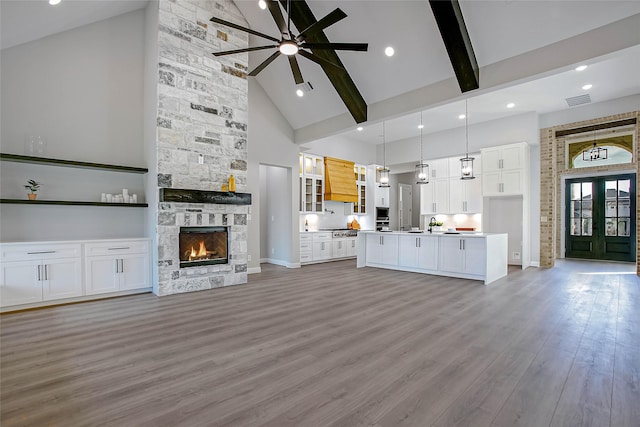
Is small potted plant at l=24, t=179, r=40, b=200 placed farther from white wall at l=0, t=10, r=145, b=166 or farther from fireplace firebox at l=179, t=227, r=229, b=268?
fireplace firebox at l=179, t=227, r=229, b=268

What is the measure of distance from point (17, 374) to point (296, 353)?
2.20m

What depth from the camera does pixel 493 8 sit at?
13.5ft

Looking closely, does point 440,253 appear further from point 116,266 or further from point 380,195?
point 116,266

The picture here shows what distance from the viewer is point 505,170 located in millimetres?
7801

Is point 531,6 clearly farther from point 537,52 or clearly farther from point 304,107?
point 304,107

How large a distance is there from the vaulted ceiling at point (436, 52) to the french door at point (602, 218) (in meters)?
3.62

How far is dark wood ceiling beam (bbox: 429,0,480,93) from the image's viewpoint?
410cm

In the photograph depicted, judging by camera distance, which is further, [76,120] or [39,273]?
[76,120]

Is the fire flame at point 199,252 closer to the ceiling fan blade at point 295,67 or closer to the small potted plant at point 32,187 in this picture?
the small potted plant at point 32,187

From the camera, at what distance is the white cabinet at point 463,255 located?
5945 millimetres

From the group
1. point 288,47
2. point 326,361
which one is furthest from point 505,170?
point 326,361

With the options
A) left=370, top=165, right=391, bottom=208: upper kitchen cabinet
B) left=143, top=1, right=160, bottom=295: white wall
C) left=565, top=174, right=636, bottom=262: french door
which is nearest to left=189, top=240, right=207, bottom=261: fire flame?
left=143, top=1, right=160, bottom=295: white wall

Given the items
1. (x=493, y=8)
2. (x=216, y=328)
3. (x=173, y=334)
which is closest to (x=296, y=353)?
(x=216, y=328)

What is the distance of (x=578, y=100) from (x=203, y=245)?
8.60 meters
